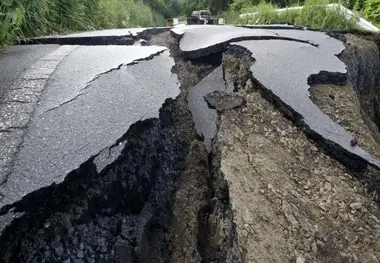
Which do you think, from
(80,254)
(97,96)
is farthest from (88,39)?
(80,254)

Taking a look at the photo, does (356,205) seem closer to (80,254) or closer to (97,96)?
(80,254)

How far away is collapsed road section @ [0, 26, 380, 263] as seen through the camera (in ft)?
5.14

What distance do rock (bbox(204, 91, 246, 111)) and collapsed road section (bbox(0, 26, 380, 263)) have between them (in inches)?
0.4

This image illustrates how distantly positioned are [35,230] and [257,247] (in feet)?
3.17

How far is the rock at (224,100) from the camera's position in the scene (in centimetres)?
259

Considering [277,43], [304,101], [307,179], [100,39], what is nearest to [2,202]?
[307,179]

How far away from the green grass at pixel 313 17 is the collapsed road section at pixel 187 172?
4.60 metres

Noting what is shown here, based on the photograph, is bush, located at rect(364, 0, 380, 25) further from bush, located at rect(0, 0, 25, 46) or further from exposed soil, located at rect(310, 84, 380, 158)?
bush, located at rect(0, 0, 25, 46)

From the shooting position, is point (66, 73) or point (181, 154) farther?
point (66, 73)

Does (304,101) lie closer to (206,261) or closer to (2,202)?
(206,261)

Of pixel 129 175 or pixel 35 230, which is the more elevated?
pixel 35 230

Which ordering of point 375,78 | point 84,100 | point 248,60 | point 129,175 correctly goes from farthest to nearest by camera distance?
point 375,78 < point 248,60 < point 84,100 < point 129,175

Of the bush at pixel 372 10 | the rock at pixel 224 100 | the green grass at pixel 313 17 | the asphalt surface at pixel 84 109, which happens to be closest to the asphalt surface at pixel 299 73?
the rock at pixel 224 100

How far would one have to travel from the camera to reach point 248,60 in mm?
3424
